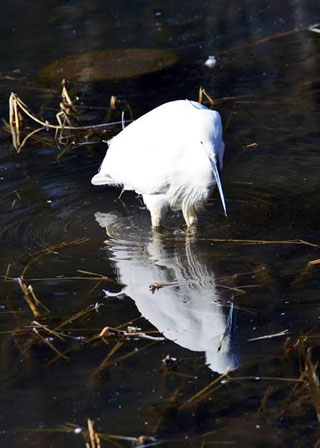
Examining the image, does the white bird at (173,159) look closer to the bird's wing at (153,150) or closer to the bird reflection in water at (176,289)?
the bird's wing at (153,150)

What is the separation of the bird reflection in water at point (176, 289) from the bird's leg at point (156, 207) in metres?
0.09

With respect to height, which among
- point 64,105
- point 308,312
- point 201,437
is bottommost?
point 64,105

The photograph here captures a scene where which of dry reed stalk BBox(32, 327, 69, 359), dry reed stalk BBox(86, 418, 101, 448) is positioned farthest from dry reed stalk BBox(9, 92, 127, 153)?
dry reed stalk BBox(86, 418, 101, 448)

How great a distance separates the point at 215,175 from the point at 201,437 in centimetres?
179

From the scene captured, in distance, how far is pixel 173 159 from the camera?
4.94 metres

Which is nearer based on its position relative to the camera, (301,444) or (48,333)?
(301,444)

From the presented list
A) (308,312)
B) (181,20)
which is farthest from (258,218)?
(181,20)

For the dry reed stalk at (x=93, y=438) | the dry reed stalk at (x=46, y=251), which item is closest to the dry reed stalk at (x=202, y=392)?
the dry reed stalk at (x=93, y=438)

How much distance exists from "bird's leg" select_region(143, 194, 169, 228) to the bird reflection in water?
0.30 ft

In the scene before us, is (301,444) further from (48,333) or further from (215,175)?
(215,175)

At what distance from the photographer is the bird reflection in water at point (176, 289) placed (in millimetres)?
3918

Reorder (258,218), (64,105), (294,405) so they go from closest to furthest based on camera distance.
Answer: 1. (294,405)
2. (258,218)
3. (64,105)

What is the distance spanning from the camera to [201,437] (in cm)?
323

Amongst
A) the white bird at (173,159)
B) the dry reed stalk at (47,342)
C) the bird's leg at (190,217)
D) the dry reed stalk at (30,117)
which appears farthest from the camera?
the dry reed stalk at (30,117)
